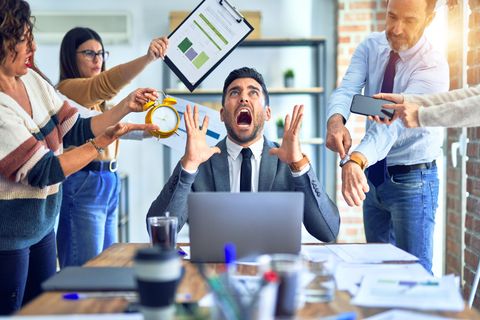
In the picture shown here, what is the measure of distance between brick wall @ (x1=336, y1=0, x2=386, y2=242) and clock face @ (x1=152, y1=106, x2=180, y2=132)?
244 centimetres

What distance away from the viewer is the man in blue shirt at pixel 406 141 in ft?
7.50

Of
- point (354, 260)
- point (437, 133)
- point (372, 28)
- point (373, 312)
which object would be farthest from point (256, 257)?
point (372, 28)

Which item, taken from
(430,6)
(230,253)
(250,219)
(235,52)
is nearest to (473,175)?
(430,6)

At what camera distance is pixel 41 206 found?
2.02 metres

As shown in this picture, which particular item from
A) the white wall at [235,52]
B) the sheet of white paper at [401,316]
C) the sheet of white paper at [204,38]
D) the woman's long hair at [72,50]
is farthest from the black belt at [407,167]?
the white wall at [235,52]

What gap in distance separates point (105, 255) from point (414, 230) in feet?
3.69

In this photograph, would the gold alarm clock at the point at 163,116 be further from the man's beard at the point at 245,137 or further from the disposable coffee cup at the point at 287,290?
the disposable coffee cup at the point at 287,290

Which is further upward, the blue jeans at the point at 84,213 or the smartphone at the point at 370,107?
the smartphone at the point at 370,107

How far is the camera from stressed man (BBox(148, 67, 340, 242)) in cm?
205

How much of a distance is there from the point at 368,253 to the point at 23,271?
1.06 meters

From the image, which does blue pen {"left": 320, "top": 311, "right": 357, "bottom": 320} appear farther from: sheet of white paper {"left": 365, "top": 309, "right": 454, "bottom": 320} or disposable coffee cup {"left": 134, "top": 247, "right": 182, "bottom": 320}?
disposable coffee cup {"left": 134, "top": 247, "right": 182, "bottom": 320}

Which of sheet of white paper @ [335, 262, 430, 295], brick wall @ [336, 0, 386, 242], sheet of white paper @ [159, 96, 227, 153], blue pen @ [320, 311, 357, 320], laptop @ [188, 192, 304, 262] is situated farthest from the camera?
brick wall @ [336, 0, 386, 242]

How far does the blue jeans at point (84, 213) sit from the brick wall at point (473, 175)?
5.51 feet

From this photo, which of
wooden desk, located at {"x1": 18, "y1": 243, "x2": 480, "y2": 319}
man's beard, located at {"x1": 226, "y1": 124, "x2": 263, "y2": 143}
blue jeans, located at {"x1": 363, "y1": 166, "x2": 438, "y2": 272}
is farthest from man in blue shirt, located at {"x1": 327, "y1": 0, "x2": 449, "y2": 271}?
wooden desk, located at {"x1": 18, "y1": 243, "x2": 480, "y2": 319}
